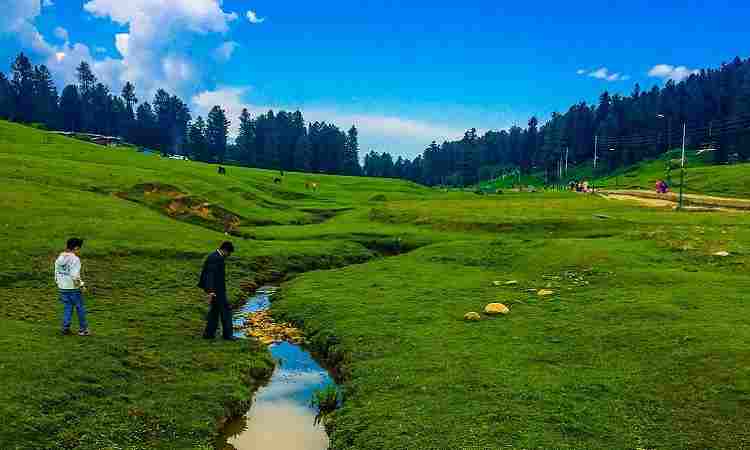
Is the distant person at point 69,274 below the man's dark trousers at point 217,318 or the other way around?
the other way around

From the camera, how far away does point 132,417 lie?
15227 millimetres

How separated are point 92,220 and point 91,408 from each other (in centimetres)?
2899

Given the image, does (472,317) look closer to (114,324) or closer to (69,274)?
(114,324)

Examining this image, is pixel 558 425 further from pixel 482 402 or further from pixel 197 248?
pixel 197 248

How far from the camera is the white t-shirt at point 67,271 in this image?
63.3 ft

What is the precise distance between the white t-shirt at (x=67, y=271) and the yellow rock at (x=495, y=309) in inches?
708

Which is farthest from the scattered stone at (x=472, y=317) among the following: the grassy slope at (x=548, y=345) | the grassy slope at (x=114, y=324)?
the grassy slope at (x=114, y=324)

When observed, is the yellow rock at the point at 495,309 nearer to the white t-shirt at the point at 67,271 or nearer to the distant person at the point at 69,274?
the distant person at the point at 69,274

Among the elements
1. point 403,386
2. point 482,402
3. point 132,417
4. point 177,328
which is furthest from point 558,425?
point 177,328

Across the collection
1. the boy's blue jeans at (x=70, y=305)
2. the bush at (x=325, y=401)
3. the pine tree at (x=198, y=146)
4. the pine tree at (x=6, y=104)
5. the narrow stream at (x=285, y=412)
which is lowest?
the narrow stream at (x=285, y=412)

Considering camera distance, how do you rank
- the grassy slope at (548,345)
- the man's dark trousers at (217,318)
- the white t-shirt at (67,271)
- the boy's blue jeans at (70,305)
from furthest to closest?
the man's dark trousers at (217,318) → the boy's blue jeans at (70,305) → the white t-shirt at (67,271) → the grassy slope at (548,345)

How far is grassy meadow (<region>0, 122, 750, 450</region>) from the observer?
14695 millimetres

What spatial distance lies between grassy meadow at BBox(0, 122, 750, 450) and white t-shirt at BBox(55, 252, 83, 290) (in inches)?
84.6

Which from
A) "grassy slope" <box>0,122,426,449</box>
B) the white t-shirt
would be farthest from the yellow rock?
the white t-shirt
